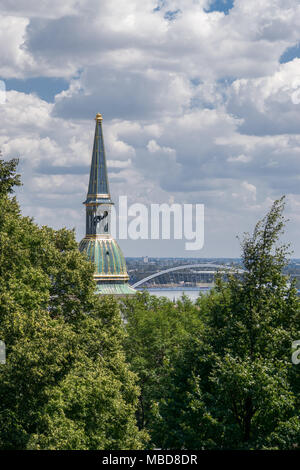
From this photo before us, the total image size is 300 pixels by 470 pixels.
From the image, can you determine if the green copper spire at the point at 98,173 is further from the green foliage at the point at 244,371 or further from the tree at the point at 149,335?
the green foliage at the point at 244,371

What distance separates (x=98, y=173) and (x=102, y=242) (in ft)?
29.7

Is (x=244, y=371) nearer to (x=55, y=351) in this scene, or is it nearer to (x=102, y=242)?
(x=55, y=351)

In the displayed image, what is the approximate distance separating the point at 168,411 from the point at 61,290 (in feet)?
46.2

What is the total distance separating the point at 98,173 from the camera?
282 feet

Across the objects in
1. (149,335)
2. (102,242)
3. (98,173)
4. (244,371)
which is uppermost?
(98,173)

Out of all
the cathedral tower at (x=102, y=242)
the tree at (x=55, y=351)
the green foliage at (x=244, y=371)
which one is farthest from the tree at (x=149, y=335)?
the green foliage at (x=244, y=371)

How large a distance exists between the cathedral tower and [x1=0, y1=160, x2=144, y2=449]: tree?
32.6 metres

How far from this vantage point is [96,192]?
84188mm

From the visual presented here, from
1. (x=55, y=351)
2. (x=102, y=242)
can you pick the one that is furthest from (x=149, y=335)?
(x=55, y=351)

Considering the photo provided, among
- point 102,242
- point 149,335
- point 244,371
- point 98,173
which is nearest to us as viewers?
point 244,371

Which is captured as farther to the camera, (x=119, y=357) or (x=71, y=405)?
(x=119, y=357)

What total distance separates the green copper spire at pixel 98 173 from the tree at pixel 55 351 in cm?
3700

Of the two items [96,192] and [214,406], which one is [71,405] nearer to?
[214,406]
